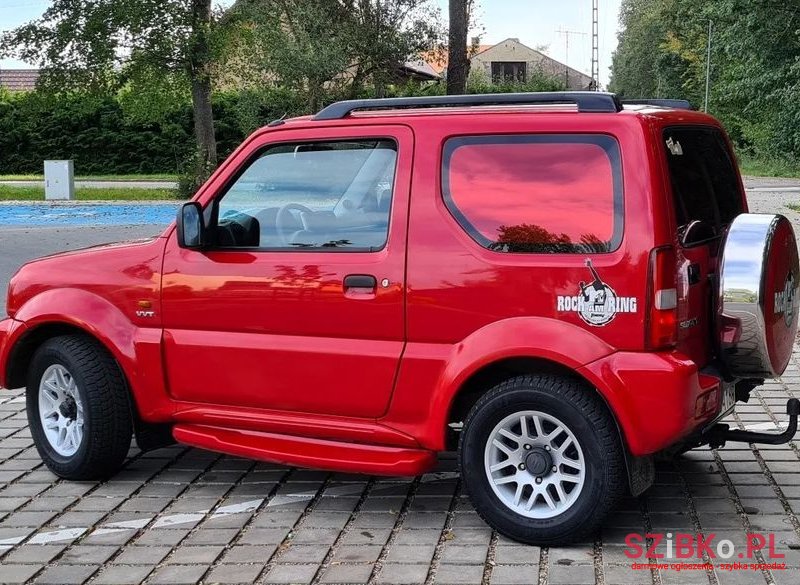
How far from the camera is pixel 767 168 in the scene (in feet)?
162

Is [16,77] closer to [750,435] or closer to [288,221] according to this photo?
[288,221]

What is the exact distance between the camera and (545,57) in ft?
412

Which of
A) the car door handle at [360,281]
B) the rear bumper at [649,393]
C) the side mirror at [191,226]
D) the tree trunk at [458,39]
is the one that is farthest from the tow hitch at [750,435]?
the tree trunk at [458,39]

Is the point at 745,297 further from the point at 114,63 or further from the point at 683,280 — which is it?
the point at 114,63

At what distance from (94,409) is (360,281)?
164cm

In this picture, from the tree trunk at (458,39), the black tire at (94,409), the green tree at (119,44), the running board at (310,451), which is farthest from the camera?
the tree trunk at (458,39)

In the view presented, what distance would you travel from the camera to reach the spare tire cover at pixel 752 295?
4980mm

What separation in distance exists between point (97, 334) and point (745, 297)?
3.11m

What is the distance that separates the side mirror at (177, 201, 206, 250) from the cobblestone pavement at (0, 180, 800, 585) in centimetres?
125

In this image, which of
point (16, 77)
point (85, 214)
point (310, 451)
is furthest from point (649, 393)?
point (16, 77)

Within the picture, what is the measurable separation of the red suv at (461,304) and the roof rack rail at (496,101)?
2 cm

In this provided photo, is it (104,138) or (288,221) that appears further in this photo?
(104,138)

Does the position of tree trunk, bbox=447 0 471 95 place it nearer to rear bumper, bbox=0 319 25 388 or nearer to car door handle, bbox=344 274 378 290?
rear bumper, bbox=0 319 25 388

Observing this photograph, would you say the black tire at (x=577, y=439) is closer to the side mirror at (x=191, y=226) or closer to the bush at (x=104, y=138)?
the side mirror at (x=191, y=226)
